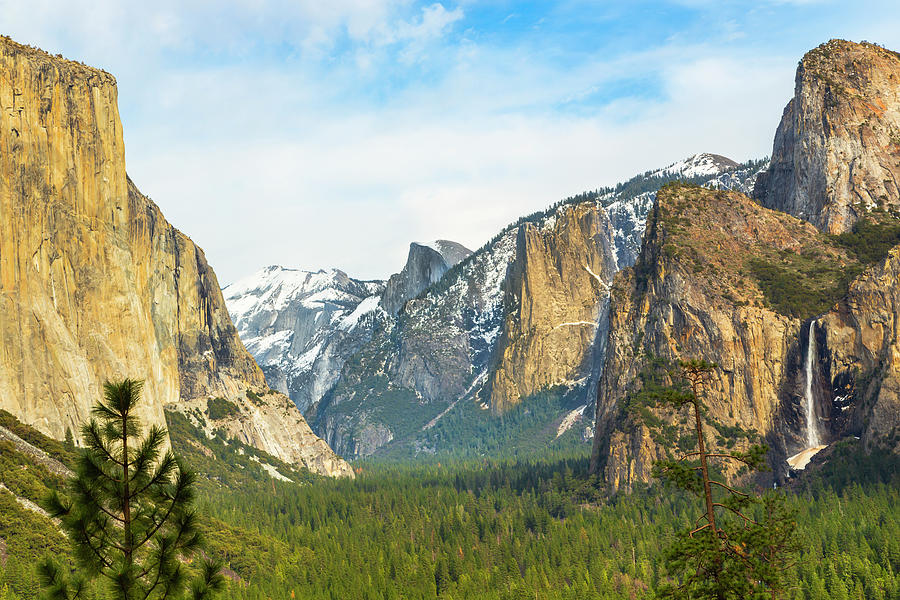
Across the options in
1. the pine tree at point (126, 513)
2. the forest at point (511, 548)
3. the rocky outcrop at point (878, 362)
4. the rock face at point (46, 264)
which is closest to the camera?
the pine tree at point (126, 513)

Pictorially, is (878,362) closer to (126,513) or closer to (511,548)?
(511,548)

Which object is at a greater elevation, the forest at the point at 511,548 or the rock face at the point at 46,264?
the rock face at the point at 46,264

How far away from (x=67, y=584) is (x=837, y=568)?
121892mm

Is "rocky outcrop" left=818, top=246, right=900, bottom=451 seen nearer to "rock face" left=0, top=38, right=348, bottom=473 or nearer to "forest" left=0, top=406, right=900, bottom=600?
"forest" left=0, top=406, right=900, bottom=600

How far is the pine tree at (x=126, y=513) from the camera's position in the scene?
35031mm

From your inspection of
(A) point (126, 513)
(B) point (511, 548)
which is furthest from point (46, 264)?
(A) point (126, 513)

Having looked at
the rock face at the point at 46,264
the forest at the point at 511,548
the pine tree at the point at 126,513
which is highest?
the rock face at the point at 46,264

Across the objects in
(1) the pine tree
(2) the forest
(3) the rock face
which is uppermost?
(3) the rock face

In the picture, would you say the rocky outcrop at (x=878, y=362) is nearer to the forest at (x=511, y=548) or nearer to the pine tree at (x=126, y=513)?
the forest at (x=511, y=548)

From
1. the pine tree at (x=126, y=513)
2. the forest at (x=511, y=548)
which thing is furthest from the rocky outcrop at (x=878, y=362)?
the pine tree at (x=126, y=513)

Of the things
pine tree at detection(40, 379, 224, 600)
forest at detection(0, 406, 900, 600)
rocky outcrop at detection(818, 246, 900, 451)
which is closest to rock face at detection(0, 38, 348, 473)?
forest at detection(0, 406, 900, 600)

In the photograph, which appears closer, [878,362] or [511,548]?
[511,548]

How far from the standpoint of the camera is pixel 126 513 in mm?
36062

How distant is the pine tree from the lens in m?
35.0
